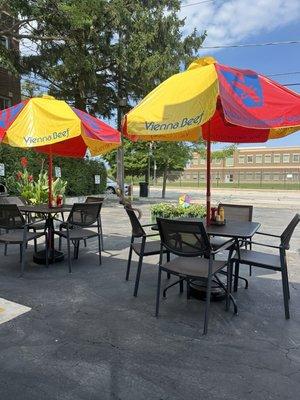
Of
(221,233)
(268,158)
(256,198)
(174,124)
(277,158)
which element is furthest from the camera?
(268,158)

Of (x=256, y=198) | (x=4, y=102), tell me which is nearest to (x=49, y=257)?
(x=4, y=102)

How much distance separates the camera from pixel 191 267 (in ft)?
12.5

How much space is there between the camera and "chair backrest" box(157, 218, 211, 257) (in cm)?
341

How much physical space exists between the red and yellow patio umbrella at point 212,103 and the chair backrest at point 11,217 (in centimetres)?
228

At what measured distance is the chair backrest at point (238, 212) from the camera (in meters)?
5.29

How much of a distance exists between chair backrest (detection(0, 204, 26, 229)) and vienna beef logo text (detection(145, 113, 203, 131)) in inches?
106

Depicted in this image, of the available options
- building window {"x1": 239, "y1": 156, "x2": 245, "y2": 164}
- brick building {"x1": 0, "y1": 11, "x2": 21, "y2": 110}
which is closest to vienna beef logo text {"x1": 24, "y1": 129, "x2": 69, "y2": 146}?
brick building {"x1": 0, "y1": 11, "x2": 21, "y2": 110}

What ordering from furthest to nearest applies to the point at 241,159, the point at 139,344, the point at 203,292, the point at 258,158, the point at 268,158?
the point at 241,159
the point at 258,158
the point at 268,158
the point at 203,292
the point at 139,344

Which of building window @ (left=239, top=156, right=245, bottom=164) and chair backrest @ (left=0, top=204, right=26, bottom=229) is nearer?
chair backrest @ (left=0, top=204, right=26, bottom=229)

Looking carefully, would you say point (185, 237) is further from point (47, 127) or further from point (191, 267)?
point (47, 127)

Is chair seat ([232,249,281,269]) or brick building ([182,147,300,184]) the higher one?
brick building ([182,147,300,184])

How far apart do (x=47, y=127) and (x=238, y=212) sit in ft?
9.96

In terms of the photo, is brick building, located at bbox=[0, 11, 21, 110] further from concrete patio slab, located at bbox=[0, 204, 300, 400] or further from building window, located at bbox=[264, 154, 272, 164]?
building window, located at bbox=[264, 154, 272, 164]

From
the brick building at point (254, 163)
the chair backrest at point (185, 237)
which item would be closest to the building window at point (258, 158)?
the brick building at point (254, 163)
